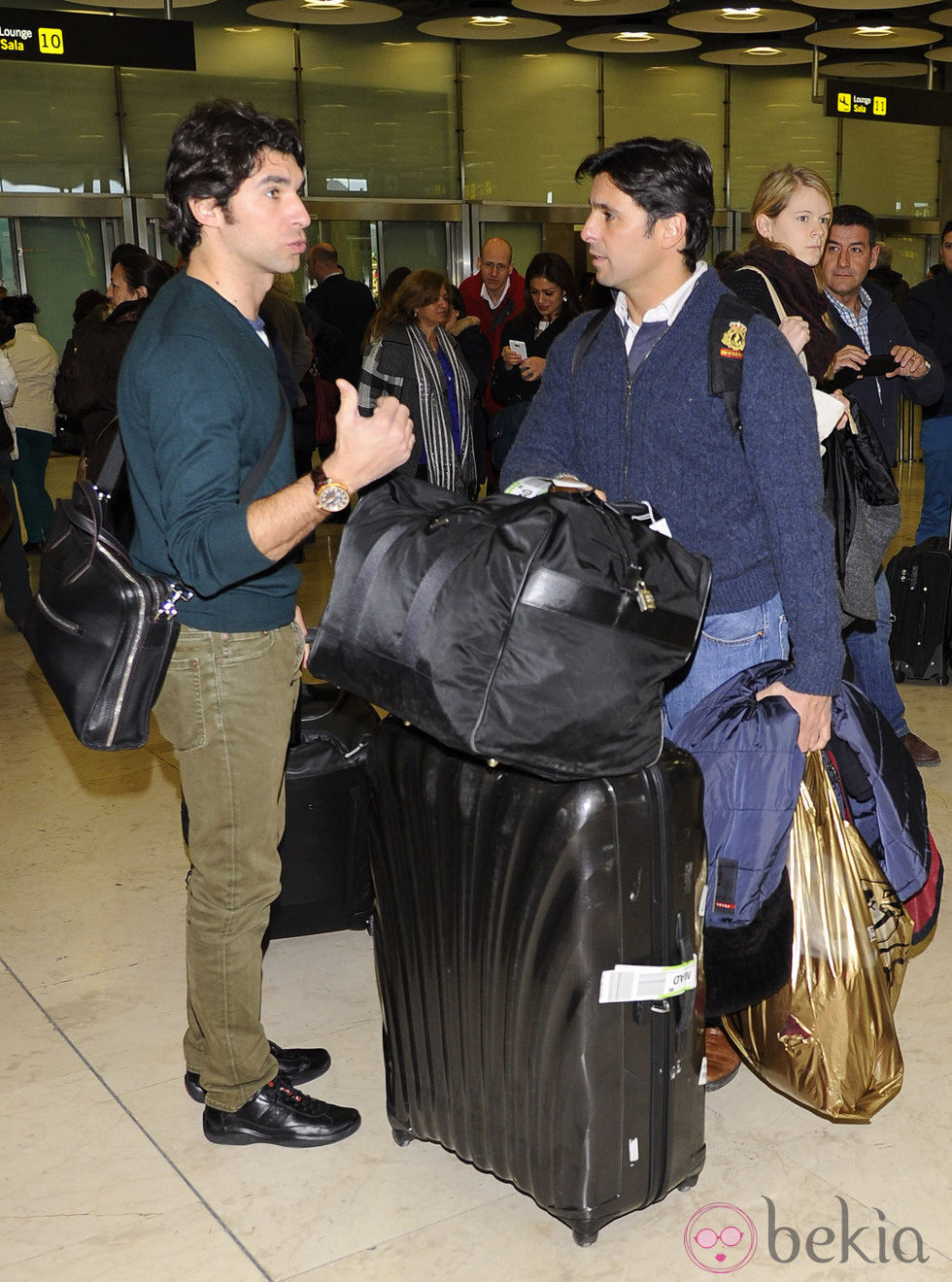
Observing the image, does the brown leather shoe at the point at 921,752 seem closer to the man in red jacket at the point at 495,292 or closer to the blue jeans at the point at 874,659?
the blue jeans at the point at 874,659

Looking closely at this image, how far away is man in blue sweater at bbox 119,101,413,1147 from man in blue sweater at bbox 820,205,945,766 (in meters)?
2.41

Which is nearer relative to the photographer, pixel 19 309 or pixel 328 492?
pixel 328 492

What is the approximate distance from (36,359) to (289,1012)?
6466 mm

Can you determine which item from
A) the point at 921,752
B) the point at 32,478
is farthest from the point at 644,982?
the point at 32,478

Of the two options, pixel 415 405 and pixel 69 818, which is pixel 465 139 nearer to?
pixel 415 405

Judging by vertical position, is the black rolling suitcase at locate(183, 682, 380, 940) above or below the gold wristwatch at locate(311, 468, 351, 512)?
below

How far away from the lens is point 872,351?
507cm

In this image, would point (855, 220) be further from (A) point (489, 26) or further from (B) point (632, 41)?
(B) point (632, 41)

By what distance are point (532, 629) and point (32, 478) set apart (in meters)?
7.54

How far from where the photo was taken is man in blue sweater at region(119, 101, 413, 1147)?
6.79 ft

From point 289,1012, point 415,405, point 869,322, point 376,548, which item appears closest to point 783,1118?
point 289,1012

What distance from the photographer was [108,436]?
8.61 ft

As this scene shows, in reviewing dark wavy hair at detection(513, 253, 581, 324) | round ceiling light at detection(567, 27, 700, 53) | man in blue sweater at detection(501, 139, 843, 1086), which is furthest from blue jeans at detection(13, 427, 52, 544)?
round ceiling light at detection(567, 27, 700, 53)

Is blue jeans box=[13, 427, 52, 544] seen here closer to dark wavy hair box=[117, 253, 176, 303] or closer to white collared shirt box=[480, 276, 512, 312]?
white collared shirt box=[480, 276, 512, 312]
